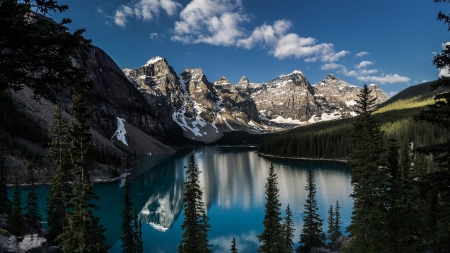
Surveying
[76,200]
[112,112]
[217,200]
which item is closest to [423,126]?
[217,200]

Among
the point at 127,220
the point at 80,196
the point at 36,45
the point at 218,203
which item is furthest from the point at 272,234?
the point at 218,203

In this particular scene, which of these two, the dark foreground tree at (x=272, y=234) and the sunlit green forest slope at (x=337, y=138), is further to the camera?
the sunlit green forest slope at (x=337, y=138)

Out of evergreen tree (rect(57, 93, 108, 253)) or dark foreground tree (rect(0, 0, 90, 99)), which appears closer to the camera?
dark foreground tree (rect(0, 0, 90, 99))

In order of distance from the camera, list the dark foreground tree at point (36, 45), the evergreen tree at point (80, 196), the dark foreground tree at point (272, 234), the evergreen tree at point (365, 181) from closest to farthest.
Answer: the dark foreground tree at point (36, 45), the evergreen tree at point (80, 196), the evergreen tree at point (365, 181), the dark foreground tree at point (272, 234)

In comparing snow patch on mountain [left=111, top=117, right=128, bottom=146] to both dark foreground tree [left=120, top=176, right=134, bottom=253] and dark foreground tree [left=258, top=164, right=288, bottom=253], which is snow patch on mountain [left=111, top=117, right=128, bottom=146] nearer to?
dark foreground tree [left=120, top=176, right=134, bottom=253]

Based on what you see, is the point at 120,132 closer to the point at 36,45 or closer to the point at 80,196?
the point at 80,196

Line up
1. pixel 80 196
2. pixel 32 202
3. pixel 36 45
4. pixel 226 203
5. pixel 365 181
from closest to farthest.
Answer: pixel 36 45 < pixel 80 196 < pixel 365 181 < pixel 32 202 < pixel 226 203

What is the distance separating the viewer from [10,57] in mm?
5969

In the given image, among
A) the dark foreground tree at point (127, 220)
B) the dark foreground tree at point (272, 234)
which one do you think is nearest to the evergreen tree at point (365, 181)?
the dark foreground tree at point (272, 234)

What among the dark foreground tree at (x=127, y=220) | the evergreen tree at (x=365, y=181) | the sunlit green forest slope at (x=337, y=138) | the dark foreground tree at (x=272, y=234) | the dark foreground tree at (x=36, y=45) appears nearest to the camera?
the dark foreground tree at (x=36, y=45)

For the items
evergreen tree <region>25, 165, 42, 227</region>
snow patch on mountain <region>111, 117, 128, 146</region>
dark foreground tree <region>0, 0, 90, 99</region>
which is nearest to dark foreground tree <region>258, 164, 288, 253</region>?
dark foreground tree <region>0, 0, 90, 99</region>

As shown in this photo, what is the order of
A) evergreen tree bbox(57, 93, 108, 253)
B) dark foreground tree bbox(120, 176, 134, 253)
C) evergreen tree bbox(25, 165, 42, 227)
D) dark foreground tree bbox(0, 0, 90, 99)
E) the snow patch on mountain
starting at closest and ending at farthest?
dark foreground tree bbox(0, 0, 90, 99) < evergreen tree bbox(57, 93, 108, 253) < dark foreground tree bbox(120, 176, 134, 253) < evergreen tree bbox(25, 165, 42, 227) < the snow patch on mountain

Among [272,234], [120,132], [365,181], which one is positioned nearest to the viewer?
[365,181]

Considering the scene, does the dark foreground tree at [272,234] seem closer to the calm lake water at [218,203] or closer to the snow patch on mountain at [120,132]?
the calm lake water at [218,203]
